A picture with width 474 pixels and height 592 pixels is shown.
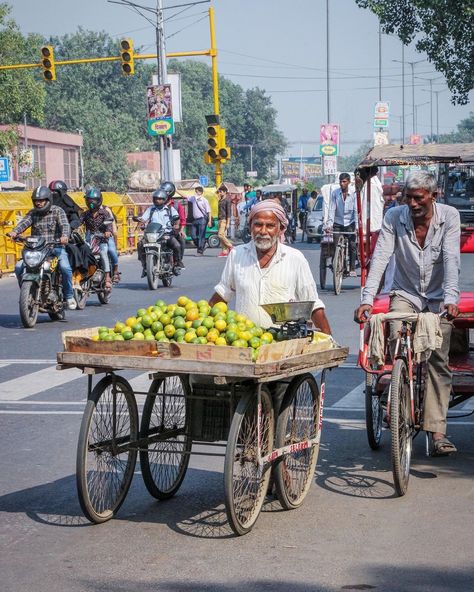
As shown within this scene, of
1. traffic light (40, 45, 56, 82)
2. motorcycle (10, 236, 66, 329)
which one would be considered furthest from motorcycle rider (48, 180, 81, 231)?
traffic light (40, 45, 56, 82)

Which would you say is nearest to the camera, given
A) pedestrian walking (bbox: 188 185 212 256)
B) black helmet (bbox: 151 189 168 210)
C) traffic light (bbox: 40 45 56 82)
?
black helmet (bbox: 151 189 168 210)

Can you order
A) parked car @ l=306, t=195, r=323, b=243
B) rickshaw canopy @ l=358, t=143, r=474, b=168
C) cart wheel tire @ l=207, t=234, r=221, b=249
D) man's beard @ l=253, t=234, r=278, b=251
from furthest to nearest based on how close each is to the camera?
1. parked car @ l=306, t=195, r=323, b=243
2. cart wheel tire @ l=207, t=234, r=221, b=249
3. rickshaw canopy @ l=358, t=143, r=474, b=168
4. man's beard @ l=253, t=234, r=278, b=251

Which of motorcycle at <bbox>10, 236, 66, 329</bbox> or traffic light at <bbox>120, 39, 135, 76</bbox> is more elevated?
traffic light at <bbox>120, 39, 135, 76</bbox>

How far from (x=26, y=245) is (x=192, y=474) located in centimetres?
906

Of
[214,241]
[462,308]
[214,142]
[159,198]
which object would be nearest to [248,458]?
[462,308]

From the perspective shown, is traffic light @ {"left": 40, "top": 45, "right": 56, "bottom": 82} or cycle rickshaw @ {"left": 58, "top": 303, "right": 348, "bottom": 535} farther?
traffic light @ {"left": 40, "top": 45, "right": 56, "bottom": 82}

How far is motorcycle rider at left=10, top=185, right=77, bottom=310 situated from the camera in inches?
632

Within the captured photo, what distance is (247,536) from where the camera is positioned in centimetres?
604

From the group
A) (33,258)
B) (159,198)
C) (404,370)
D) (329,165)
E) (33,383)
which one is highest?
(329,165)

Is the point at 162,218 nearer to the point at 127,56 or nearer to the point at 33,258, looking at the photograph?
the point at 33,258

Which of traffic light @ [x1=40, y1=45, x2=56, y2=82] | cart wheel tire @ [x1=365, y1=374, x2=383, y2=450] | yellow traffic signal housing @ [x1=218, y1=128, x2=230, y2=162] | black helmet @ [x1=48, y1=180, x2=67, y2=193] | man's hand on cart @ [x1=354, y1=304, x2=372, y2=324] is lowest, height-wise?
cart wheel tire @ [x1=365, y1=374, x2=383, y2=450]

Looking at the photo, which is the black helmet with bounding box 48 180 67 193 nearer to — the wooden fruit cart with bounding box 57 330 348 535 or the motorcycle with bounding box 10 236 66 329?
the motorcycle with bounding box 10 236 66 329

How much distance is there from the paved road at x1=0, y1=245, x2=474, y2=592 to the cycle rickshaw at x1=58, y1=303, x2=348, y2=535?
0.16 metres

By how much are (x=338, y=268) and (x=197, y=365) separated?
14212mm
